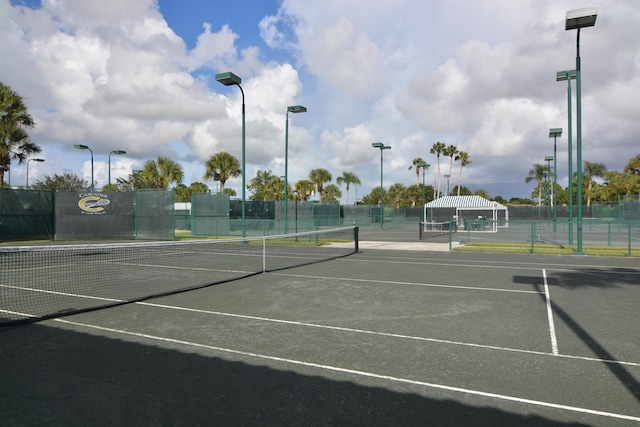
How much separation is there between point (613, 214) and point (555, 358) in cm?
4629

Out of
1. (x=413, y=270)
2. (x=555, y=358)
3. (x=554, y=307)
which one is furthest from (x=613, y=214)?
(x=555, y=358)

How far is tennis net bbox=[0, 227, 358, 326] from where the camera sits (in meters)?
8.72

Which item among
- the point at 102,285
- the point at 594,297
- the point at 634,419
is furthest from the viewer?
the point at 102,285

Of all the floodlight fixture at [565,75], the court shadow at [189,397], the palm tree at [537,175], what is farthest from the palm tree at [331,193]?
the court shadow at [189,397]

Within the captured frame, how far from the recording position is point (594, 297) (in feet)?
31.8

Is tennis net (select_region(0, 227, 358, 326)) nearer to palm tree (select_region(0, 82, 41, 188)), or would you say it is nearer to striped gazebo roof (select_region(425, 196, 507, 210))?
palm tree (select_region(0, 82, 41, 188))

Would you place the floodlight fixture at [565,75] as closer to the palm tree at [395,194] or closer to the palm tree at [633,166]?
the palm tree at [633,166]

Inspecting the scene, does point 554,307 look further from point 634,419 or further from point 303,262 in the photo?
point 303,262

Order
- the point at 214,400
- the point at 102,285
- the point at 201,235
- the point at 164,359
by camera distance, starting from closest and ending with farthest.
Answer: the point at 214,400 < the point at 164,359 < the point at 102,285 < the point at 201,235

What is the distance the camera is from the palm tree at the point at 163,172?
172 ft

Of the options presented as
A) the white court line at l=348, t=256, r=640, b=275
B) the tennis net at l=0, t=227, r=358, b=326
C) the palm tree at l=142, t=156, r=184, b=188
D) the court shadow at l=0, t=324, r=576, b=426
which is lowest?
the white court line at l=348, t=256, r=640, b=275

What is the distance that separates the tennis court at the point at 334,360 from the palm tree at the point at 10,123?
2687cm

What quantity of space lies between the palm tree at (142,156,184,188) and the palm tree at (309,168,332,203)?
23.7 m

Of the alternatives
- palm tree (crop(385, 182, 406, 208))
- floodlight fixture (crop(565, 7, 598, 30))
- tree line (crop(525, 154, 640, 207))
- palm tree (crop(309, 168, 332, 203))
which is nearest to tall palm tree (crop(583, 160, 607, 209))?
tree line (crop(525, 154, 640, 207))
